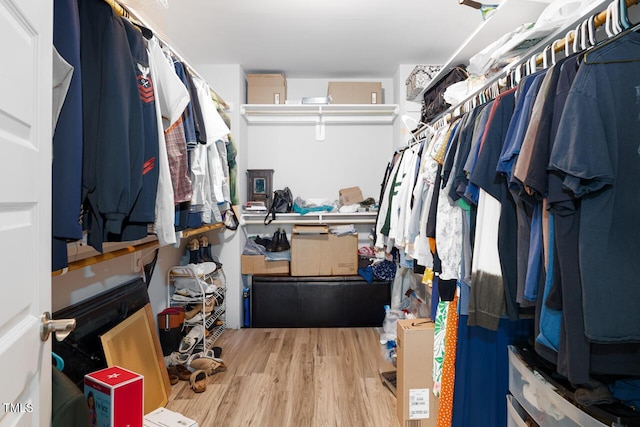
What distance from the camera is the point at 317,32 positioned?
8.79 ft

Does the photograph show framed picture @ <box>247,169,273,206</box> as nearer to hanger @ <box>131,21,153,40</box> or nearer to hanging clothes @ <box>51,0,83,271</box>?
hanger @ <box>131,21,153,40</box>

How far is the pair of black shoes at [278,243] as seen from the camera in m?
3.41

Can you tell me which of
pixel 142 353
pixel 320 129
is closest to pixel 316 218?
pixel 320 129

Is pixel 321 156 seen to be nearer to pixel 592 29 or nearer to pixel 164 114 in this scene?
pixel 164 114

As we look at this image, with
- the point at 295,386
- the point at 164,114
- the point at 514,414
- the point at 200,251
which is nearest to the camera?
the point at 514,414

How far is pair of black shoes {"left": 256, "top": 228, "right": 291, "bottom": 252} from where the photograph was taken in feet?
11.2

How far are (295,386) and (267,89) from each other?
2.56m

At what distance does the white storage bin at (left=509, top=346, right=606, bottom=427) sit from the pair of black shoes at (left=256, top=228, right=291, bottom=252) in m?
2.40

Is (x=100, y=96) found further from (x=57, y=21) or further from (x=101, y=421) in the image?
(x=101, y=421)

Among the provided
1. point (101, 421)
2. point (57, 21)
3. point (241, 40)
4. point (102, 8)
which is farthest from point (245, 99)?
point (101, 421)

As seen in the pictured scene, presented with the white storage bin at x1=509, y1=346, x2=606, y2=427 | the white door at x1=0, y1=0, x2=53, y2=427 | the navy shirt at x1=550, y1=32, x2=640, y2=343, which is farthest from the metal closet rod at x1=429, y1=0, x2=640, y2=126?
the white door at x1=0, y1=0, x2=53, y2=427

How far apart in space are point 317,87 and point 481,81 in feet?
7.39

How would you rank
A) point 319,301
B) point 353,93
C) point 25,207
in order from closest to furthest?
point 25,207 < point 319,301 < point 353,93

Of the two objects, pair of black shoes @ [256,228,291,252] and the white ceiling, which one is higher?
the white ceiling
